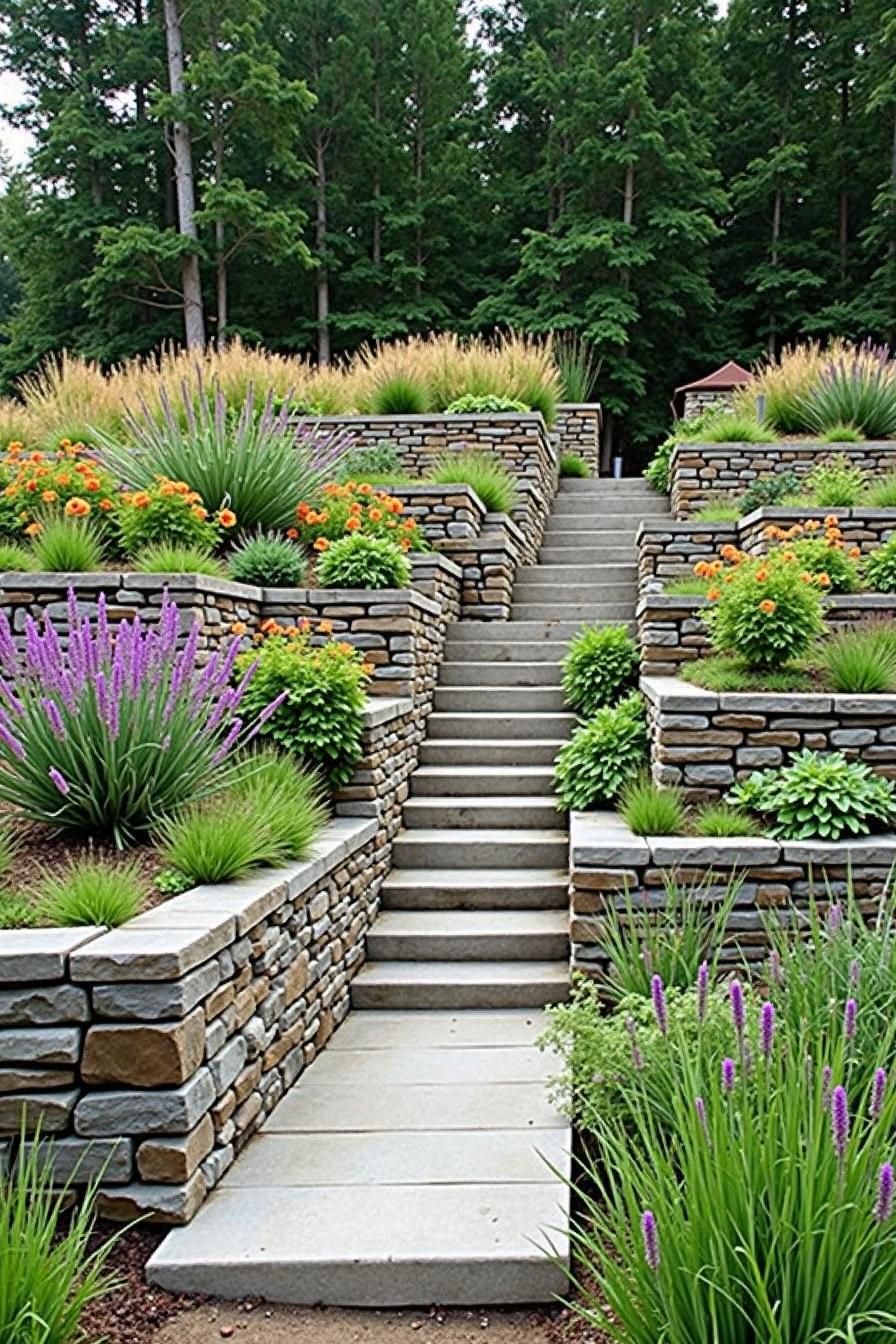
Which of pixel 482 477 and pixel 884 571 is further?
pixel 482 477

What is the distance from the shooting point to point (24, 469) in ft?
20.0

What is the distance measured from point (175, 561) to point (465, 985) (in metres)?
2.59

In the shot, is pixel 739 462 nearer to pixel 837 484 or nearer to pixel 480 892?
pixel 837 484

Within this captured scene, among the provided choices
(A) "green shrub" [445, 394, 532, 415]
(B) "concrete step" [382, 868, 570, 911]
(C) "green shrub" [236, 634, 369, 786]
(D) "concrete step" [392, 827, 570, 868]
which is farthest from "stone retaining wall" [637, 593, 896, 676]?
(A) "green shrub" [445, 394, 532, 415]

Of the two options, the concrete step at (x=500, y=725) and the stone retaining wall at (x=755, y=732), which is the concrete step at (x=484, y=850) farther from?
the concrete step at (x=500, y=725)

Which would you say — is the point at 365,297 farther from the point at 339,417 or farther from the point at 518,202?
the point at 339,417

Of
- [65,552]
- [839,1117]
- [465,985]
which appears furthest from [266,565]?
[839,1117]

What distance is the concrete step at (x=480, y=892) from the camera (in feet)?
15.3

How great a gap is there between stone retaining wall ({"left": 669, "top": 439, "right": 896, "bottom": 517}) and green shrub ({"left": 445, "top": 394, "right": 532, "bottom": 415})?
1.62 metres

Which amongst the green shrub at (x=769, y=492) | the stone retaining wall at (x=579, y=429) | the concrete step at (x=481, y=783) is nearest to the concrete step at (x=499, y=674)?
the concrete step at (x=481, y=783)

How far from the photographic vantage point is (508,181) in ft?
65.3

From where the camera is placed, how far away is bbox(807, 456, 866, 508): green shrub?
7414mm

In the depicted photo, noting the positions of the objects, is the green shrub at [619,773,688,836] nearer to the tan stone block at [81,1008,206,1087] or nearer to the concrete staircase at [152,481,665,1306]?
the concrete staircase at [152,481,665,1306]

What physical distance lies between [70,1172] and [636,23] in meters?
20.9
